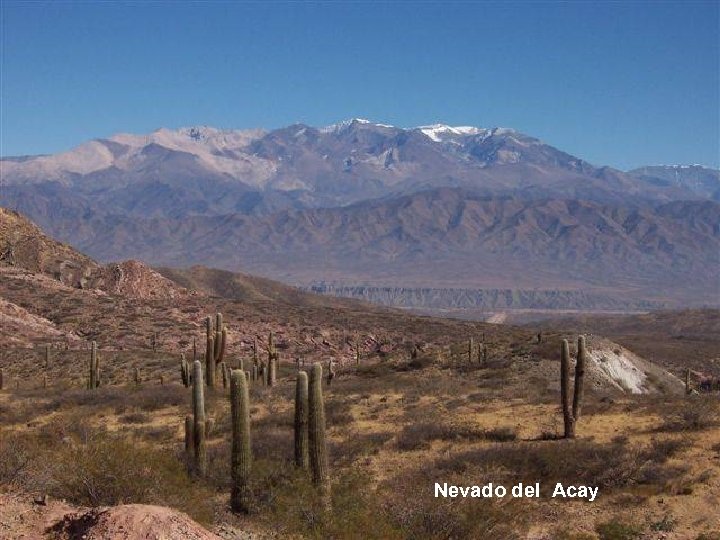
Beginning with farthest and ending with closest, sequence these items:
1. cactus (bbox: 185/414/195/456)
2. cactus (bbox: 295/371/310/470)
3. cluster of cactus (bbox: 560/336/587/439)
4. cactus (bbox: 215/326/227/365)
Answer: cactus (bbox: 215/326/227/365) < cluster of cactus (bbox: 560/336/587/439) < cactus (bbox: 185/414/195/456) < cactus (bbox: 295/371/310/470)

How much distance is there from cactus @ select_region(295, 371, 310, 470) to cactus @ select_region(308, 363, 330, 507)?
168mm

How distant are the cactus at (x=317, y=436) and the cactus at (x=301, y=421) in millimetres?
168

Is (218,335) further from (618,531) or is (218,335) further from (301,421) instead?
(618,531)

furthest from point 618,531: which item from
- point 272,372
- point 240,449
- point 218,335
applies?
point 272,372

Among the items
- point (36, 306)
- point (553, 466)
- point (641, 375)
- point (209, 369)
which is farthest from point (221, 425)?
point (36, 306)

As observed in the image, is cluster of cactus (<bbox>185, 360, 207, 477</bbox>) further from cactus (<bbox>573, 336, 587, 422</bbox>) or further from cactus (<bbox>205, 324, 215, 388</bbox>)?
cactus (<bbox>205, 324, 215, 388</bbox>)

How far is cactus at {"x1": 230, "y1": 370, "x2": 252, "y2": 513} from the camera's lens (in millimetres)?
13891

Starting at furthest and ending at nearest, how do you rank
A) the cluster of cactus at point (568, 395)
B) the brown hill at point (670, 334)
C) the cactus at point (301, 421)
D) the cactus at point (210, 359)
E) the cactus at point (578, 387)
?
the brown hill at point (670, 334) < the cactus at point (210, 359) < the cactus at point (578, 387) < the cluster of cactus at point (568, 395) < the cactus at point (301, 421)

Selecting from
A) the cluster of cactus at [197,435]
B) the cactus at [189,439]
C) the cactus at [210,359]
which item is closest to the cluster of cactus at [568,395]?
the cluster of cactus at [197,435]

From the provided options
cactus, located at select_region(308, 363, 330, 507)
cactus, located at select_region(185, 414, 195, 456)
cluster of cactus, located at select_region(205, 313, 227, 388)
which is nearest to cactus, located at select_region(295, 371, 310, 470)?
cactus, located at select_region(308, 363, 330, 507)

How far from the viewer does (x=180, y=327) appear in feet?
176

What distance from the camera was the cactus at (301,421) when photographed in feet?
49.8

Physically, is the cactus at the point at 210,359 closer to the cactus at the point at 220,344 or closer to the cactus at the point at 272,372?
the cactus at the point at 220,344

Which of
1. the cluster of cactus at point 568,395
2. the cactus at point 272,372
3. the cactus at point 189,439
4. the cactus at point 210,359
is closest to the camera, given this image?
the cactus at point 189,439
